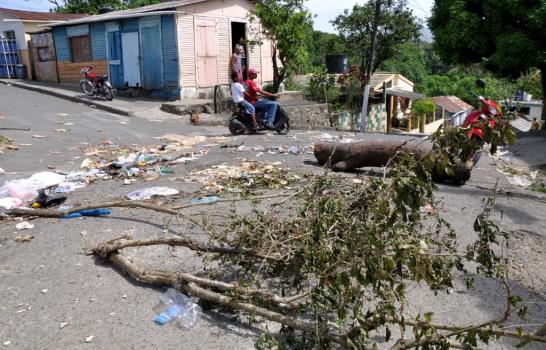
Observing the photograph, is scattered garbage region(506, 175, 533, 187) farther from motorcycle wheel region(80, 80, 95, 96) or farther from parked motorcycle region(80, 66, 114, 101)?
motorcycle wheel region(80, 80, 95, 96)

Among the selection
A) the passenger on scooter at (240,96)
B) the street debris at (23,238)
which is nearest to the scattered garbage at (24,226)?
the street debris at (23,238)

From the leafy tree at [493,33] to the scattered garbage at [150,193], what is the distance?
9217mm

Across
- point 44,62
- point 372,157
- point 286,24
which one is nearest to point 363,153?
point 372,157

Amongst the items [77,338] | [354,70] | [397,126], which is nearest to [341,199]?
[77,338]

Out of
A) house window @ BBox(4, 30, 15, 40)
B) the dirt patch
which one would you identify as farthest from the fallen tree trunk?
house window @ BBox(4, 30, 15, 40)

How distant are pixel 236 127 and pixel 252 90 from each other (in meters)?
0.87

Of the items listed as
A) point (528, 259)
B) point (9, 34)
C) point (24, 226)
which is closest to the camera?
point (528, 259)

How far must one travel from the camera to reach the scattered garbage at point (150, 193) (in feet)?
17.9

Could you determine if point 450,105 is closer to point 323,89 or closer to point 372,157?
point 323,89

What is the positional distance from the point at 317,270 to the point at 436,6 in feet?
41.1

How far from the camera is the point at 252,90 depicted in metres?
9.93

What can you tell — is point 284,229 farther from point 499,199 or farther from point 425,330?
point 499,199

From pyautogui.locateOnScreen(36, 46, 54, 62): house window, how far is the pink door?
7.63m

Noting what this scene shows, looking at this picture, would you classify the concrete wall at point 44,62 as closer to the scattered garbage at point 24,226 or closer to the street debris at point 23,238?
the scattered garbage at point 24,226
